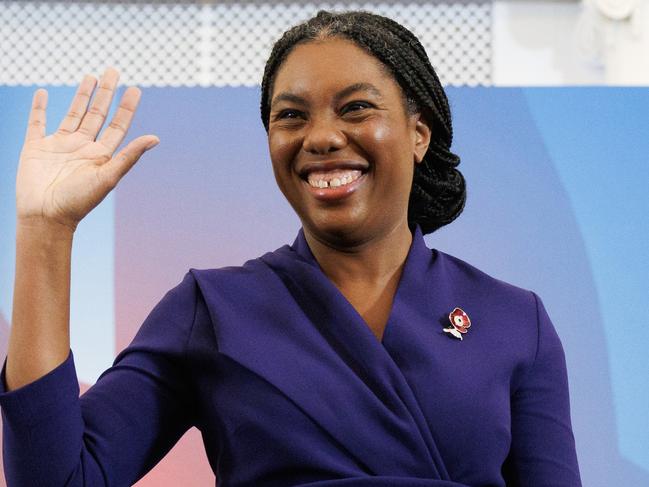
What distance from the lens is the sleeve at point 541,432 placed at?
50.0 inches

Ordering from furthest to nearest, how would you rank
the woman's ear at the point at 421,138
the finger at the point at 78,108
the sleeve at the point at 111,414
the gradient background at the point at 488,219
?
the gradient background at the point at 488,219
the woman's ear at the point at 421,138
the finger at the point at 78,108
the sleeve at the point at 111,414

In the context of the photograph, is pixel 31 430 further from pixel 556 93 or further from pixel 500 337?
pixel 556 93

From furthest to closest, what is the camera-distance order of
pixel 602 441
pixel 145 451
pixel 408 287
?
pixel 602 441
pixel 408 287
pixel 145 451

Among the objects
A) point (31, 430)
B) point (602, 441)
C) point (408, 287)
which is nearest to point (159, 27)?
point (602, 441)

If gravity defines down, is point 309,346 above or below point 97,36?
below

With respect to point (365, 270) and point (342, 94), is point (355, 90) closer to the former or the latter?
point (342, 94)

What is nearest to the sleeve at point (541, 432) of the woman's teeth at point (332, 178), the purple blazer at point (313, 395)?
the purple blazer at point (313, 395)

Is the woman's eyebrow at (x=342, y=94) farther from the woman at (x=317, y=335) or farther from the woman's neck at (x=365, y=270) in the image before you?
the woman's neck at (x=365, y=270)

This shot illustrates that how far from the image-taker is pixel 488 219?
213cm

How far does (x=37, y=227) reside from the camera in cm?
107

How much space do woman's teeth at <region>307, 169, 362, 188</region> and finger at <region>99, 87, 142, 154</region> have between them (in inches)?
8.3

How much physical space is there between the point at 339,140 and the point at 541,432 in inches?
15.8

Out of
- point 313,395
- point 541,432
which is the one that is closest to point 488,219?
point 541,432

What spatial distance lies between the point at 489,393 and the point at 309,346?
202mm
